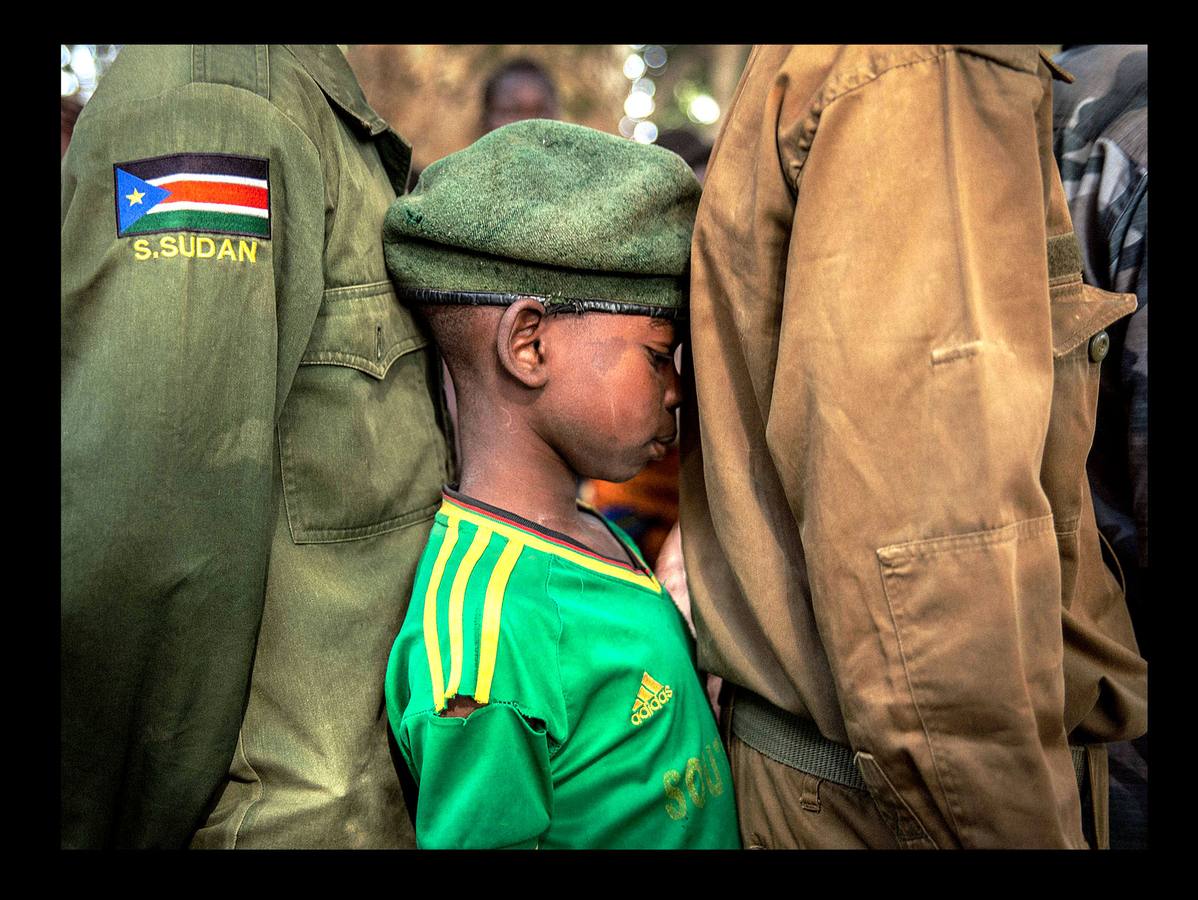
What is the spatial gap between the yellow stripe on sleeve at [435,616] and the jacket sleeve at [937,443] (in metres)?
0.57

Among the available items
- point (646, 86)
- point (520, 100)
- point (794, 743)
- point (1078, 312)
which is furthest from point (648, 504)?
point (646, 86)

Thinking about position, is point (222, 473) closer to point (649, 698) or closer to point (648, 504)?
point (649, 698)

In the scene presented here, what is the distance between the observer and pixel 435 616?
5.10 ft

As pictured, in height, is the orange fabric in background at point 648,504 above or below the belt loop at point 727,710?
above

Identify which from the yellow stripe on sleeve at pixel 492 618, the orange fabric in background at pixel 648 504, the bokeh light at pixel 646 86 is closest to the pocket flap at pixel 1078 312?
the yellow stripe on sleeve at pixel 492 618

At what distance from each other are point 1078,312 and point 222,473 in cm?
131

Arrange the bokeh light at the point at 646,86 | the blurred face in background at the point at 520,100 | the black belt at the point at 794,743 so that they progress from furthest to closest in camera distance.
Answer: the bokeh light at the point at 646,86 < the blurred face in background at the point at 520,100 < the black belt at the point at 794,743

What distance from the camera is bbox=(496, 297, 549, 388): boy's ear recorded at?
171 cm

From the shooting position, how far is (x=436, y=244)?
171cm

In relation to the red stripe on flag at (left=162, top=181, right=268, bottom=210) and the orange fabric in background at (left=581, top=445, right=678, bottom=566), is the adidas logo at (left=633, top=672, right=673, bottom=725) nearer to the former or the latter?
the red stripe on flag at (left=162, top=181, right=268, bottom=210)

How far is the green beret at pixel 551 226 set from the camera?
1.65 meters

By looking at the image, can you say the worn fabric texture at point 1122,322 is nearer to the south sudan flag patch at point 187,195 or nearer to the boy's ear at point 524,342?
the boy's ear at point 524,342

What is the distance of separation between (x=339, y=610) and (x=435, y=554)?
0.19 m
